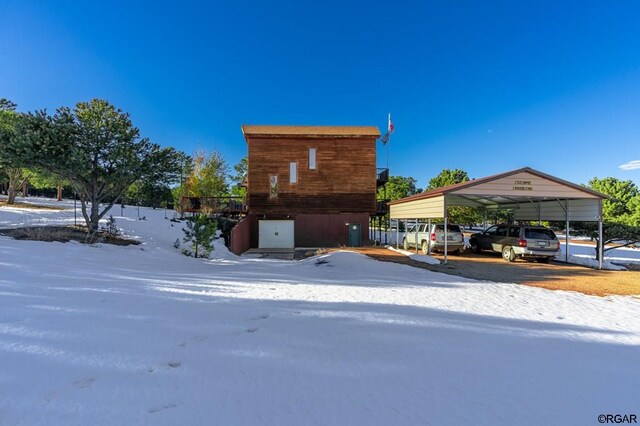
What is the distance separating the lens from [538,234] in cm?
1415

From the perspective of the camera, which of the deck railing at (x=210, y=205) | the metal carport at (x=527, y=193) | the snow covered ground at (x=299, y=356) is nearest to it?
the snow covered ground at (x=299, y=356)

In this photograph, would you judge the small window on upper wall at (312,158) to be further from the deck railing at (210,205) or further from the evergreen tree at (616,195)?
the evergreen tree at (616,195)

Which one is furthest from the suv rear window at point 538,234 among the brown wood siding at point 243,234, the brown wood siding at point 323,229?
the brown wood siding at point 243,234

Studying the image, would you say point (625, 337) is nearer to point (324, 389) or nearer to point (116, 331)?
point (324, 389)

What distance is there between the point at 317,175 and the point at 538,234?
45.0 ft

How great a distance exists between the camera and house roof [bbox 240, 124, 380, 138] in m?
22.5

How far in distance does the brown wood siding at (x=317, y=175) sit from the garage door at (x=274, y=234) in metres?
0.90

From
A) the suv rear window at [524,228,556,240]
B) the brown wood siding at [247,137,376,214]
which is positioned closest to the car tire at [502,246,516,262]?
the suv rear window at [524,228,556,240]

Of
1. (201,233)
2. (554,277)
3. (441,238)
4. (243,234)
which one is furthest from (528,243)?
(243,234)

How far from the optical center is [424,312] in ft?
17.2

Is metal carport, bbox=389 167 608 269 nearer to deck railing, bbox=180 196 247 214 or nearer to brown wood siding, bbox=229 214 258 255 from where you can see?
brown wood siding, bbox=229 214 258 255

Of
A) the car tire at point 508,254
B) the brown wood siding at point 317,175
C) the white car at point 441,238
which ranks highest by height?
the brown wood siding at point 317,175

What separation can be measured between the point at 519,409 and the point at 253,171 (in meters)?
21.6

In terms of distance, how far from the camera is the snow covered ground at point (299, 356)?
2.43 meters
